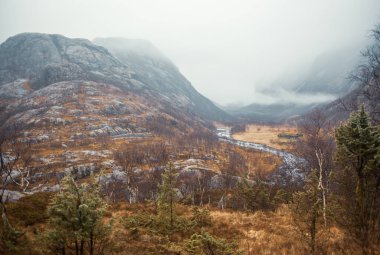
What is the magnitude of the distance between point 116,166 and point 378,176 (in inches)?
4947

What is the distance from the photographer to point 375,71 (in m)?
17.3

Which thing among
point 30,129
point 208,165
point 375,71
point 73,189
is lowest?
point 208,165

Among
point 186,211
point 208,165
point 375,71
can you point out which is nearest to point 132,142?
point 208,165

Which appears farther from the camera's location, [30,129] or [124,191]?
[30,129]

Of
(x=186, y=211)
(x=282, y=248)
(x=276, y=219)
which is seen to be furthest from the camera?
(x=186, y=211)

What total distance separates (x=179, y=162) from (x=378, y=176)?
139 meters

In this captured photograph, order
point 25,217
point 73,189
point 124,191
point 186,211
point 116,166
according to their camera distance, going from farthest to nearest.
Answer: point 116,166 < point 124,191 < point 186,211 < point 25,217 < point 73,189

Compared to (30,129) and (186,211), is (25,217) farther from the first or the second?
(30,129)

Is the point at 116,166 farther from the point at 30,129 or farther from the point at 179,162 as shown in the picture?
the point at 30,129

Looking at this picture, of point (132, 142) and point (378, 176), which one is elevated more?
point (378, 176)

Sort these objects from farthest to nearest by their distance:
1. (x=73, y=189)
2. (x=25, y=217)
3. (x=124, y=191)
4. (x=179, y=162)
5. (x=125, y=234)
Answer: (x=179, y=162), (x=124, y=191), (x=25, y=217), (x=125, y=234), (x=73, y=189)

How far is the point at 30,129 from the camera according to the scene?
174125 millimetres

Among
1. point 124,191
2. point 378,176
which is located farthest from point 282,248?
point 124,191

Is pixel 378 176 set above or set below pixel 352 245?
above
